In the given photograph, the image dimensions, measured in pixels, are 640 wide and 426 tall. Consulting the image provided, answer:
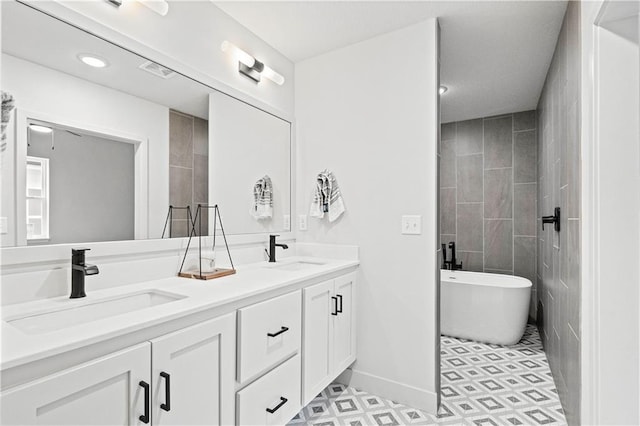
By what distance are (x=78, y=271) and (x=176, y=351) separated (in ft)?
1.70

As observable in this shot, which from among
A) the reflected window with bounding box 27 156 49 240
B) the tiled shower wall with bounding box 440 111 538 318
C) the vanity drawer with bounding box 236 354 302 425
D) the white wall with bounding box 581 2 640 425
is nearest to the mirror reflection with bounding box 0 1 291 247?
the reflected window with bounding box 27 156 49 240

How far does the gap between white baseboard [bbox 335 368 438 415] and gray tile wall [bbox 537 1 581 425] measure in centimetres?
72

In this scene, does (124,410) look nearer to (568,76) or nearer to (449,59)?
(568,76)

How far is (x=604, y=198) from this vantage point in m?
1.34

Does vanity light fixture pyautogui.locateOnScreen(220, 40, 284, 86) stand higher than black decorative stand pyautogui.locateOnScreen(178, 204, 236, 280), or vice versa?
vanity light fixture pyautogui.locateOnScreen(220, 40, 284, 86)

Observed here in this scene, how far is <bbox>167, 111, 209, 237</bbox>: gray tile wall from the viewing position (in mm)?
1731

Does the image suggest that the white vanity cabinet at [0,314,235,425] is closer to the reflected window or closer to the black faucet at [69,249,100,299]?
the black faucet at [69,249,100,299]

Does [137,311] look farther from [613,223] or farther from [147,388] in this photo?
[613,223]

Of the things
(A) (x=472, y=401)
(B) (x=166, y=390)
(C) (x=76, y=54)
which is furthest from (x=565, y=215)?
(C) (x=76, y=54)

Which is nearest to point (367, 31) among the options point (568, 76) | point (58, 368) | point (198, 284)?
point (568, 76)

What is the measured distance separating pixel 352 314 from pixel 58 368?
168 centimetres

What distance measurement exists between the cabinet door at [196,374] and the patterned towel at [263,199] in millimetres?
1050

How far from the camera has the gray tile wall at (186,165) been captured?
1731 millimetres

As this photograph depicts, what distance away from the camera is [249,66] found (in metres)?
2.14
